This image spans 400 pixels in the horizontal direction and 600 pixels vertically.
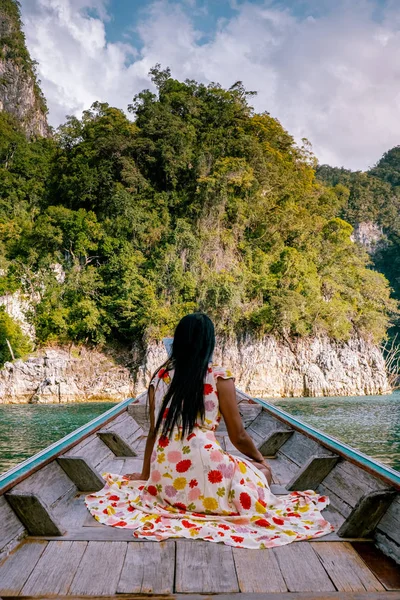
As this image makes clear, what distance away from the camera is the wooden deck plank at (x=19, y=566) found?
5.94 ft

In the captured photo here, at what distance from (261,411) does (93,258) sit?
71.1 ft

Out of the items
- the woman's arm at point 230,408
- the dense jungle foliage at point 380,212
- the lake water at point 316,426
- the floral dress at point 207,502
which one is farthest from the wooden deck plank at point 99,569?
the dense jungle foliage at point 380,212

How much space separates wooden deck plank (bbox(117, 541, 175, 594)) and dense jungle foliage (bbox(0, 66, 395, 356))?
2192cm

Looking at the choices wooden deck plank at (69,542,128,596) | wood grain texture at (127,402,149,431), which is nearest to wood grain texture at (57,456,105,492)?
wooden deck plank at (69,542,128,596)

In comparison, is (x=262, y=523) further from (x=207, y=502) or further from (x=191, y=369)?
(x=191, y=369)

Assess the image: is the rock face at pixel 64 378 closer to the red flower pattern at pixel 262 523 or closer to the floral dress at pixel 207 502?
the floral dress at pixel 207 502

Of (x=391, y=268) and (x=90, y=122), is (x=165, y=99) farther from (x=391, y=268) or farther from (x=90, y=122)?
(x=391, y=268)

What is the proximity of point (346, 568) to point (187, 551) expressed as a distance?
652 mm

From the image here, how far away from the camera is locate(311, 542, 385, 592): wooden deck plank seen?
1.86 metres

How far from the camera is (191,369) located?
256cm

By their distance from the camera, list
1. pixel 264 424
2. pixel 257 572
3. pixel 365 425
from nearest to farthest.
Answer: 1. pixel 257 572
2. pixel 264 424
3. pixel 365 425

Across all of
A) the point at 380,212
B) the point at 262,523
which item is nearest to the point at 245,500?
the point at 262,523

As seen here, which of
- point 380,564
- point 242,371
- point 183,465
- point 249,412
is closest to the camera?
point 380,564

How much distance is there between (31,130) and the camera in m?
45.4
